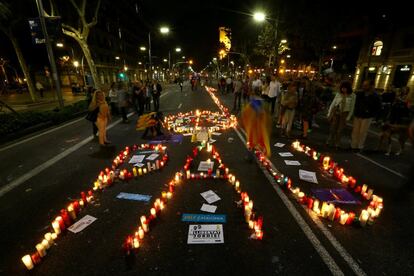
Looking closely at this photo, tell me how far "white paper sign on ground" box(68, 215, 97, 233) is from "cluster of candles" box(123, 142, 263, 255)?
91cm

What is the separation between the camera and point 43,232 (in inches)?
153

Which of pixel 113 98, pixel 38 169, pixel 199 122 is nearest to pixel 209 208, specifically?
pixel 38 169

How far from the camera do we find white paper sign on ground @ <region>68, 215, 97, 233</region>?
3.94 m

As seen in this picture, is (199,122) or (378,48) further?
(378,48)

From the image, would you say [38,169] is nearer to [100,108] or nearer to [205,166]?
[100,108]

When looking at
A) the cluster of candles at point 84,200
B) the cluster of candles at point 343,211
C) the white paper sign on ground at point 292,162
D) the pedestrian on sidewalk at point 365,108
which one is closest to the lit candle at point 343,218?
the cluster of candles at point 343,211

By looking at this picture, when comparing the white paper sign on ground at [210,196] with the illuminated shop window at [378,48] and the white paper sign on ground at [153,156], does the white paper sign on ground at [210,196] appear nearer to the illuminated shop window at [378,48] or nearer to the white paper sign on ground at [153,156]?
the white paper sign on ground at [153,156]

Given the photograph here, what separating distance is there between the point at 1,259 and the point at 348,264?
504 cm

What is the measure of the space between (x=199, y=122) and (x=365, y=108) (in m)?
7.28

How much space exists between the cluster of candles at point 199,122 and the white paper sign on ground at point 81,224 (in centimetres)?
631

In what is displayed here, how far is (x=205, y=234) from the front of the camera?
3.79 meters

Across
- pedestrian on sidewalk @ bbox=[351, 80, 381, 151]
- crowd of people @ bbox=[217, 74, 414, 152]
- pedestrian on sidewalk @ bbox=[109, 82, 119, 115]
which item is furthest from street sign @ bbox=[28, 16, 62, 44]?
pedestrian on sidewalk @ bbox=[351, 80, 381, 151]

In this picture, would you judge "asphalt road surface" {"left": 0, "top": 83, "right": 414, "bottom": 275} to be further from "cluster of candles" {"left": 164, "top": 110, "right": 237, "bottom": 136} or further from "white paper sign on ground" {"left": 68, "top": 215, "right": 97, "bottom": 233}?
"cluster of candles" {"left": 164, "top": 110, "right": 237, "bottom": 136}

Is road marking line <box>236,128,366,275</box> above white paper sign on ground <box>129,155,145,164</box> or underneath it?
above
